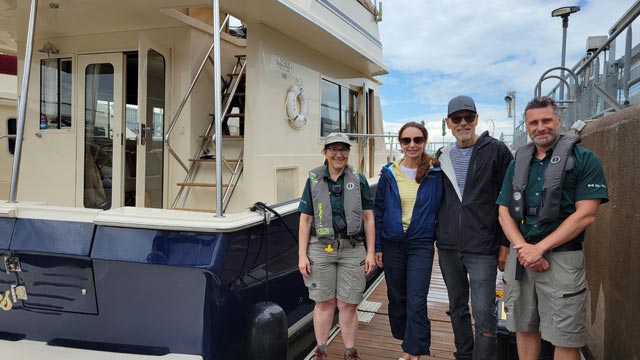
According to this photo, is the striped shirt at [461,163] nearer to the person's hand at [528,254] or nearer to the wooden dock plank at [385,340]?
the person's hand at [528,254]

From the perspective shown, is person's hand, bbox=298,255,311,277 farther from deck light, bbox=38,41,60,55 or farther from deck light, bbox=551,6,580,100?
deck light, bbox=551,6,580,100

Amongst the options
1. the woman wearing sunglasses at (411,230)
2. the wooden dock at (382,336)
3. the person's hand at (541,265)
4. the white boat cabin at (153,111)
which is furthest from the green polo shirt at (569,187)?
the white boat cabin at (153,111)

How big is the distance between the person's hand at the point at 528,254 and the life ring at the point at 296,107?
2560mm

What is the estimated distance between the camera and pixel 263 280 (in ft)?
9.52

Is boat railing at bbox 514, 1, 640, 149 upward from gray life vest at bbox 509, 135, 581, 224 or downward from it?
upward

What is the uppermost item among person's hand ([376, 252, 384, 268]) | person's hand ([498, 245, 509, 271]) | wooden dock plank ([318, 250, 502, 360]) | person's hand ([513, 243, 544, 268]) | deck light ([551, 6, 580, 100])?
deck light ([551, 6, 580, 100])

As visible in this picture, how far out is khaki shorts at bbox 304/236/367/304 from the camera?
285cm

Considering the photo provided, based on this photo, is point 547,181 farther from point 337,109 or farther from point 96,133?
point 96,133

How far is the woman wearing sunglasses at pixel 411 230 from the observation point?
2.80 m

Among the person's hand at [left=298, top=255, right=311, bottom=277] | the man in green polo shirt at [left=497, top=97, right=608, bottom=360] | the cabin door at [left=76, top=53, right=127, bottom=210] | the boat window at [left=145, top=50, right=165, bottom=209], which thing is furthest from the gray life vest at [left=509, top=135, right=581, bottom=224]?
the cabin door at [left=76, top=53, right=127, bottom=210]

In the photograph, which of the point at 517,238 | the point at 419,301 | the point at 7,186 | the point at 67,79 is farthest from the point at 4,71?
the point at 517,238

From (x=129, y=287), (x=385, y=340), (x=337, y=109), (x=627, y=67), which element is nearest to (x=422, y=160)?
(x=385, y=340)

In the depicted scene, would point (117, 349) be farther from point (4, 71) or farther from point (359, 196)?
point (4, 71)

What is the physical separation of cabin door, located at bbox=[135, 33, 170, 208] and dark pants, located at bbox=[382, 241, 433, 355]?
238 centimetres
